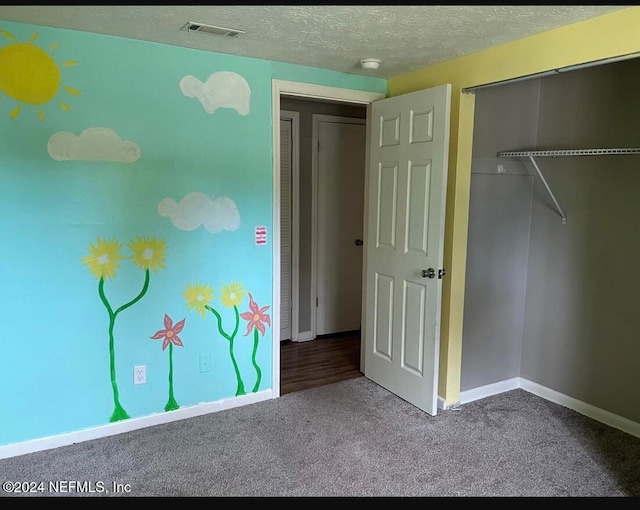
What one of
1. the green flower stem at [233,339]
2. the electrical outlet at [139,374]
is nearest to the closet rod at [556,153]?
the green flower stem at [233,339]

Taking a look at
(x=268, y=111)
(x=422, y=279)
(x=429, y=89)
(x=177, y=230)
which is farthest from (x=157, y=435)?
(x=429, y=89)

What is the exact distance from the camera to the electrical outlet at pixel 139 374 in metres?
2.70

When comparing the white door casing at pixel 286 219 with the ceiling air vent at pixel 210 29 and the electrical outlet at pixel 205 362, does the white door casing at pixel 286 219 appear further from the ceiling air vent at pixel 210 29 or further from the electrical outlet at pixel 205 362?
the ceiling air vent at pixel 210 29

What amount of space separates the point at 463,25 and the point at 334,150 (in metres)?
2.27

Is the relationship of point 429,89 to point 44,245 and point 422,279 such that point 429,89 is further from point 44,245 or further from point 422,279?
point 44,245

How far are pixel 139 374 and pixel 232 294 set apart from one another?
2.31ft

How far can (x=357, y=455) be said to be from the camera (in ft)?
8.13

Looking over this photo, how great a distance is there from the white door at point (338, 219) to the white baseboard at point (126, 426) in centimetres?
157

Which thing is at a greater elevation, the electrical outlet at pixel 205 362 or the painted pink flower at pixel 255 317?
the painted pink flower at pixel 255 317

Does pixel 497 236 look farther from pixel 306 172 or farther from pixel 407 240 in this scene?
pixel 306 172

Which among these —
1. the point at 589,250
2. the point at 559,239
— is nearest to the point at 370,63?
the point at 559,239

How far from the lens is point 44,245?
2.38 m

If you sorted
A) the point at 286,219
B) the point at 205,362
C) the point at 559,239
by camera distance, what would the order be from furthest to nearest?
the point at 286,219 → the point at 559,239 → the point at 205,362

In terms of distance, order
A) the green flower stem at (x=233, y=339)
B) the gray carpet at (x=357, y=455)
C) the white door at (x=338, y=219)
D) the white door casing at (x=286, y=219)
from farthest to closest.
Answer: the white door at (x=338, y=219) → the white door casing at (x=286, y=219) → the green flower stem at (x=233, y=339) → the gray carpet at (x=357, y=455)
